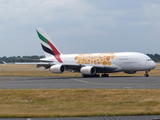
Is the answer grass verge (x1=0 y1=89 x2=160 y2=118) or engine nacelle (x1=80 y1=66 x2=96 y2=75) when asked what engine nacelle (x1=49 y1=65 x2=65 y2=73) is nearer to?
engine nacelle (x1=80 y1=66 x2=96 y2=75)

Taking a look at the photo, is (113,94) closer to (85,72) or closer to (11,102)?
(11,102)

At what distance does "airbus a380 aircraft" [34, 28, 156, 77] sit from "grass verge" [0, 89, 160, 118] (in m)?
25.0

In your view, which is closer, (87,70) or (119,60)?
(87,70)

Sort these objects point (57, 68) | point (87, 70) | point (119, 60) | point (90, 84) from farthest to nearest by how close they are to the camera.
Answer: point (57, 68) → point (119, 60) → point (87, 70) → point (90, 84)

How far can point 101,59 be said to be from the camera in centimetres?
5481

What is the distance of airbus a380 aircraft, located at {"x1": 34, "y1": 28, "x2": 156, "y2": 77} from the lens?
50.9 metres

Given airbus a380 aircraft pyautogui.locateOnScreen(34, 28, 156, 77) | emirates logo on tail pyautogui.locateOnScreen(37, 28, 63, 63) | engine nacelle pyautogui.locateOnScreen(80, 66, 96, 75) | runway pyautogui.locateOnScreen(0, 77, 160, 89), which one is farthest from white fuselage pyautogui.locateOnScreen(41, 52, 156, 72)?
runway pyautogui.locateOnScreen(0, 77, 160, 89)

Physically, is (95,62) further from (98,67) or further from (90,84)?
(90,84)

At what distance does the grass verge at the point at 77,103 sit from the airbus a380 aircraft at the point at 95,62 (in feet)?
82.0

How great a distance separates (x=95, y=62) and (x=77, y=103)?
3359cm

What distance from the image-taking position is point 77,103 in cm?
2211

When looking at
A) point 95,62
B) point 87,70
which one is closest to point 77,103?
point 87,70

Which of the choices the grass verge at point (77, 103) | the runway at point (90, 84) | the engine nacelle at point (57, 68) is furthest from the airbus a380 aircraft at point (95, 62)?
the grass verge at point (77, 103)

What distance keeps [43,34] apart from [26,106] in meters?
40.4
